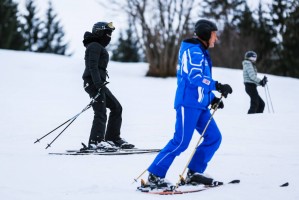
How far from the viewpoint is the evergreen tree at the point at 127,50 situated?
47.0 m

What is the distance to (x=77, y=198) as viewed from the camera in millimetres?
4035

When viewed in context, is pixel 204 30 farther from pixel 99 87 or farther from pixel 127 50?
pixel 127 50

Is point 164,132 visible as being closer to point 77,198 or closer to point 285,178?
point 285,178

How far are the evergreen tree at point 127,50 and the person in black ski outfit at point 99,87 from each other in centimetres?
4051

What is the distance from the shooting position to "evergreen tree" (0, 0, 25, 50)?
4334 cm

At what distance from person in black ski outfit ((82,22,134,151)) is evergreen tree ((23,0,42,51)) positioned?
4541cm

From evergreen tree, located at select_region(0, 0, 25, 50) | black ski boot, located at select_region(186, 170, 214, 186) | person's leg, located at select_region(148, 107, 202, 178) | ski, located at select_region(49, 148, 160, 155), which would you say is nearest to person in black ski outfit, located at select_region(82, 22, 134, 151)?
ski, located at select_region(49, 148, 160, 155)

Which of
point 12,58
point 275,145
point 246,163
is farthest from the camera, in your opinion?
point 12,58

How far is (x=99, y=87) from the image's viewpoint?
6.24m

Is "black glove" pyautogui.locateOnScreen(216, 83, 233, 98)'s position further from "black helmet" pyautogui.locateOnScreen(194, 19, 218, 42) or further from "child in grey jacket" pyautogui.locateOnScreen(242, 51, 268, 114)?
"child in grey jacket" pyautogui.locateOnScreen(242, 51, 268, 114)

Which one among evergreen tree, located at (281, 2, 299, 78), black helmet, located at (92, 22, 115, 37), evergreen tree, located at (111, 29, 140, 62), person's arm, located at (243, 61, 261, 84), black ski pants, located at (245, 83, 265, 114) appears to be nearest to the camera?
black helmet, located at (92, 22, 115, 37)

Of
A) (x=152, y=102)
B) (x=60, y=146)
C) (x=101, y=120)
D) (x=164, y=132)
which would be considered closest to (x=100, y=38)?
(x=101, y=120)

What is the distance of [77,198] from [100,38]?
3.14 metres

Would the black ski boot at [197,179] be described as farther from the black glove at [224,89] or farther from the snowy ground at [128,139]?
the black glove at [224,89]
